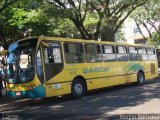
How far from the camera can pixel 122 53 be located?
21.2m

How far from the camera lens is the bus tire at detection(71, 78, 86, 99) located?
16641 mm

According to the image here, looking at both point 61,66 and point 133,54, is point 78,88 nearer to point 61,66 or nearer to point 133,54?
point 61,66

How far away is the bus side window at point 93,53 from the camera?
1803cm

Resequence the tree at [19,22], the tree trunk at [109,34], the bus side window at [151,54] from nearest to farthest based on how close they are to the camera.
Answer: the bus side window at [151,54] → the tree at [19,22] → the tree trunk at [109,34]

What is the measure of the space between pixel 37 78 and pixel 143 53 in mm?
10827

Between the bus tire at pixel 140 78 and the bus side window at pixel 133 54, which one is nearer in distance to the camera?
the bus side window at pixel 133 54

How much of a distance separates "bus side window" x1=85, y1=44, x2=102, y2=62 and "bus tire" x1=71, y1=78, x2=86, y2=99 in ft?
4.16

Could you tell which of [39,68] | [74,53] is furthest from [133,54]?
[39,68]

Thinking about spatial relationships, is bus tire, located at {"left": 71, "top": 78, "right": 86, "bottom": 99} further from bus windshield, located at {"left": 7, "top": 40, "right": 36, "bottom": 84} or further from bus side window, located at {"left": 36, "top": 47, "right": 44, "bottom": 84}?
bus windshield, located at {"left": 7, "top": 40, "right": 36, "bottom": 84}

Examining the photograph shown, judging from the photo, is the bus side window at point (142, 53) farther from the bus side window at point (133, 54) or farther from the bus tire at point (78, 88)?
the bus tire at point (78, 88)

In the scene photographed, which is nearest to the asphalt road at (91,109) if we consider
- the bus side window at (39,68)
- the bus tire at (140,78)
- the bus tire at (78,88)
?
the bus tire at (78,88)

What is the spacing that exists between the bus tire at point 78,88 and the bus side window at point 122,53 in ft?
13.2

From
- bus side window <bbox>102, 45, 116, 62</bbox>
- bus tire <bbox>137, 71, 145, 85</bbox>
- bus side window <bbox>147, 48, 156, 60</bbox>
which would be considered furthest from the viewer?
bus side window <bbox>147, 48, 156, 60</bbox>

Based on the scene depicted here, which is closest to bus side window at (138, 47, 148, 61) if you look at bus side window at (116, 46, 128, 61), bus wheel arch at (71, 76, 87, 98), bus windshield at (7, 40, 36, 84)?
bus side window at (116, 46, 128, 61)
